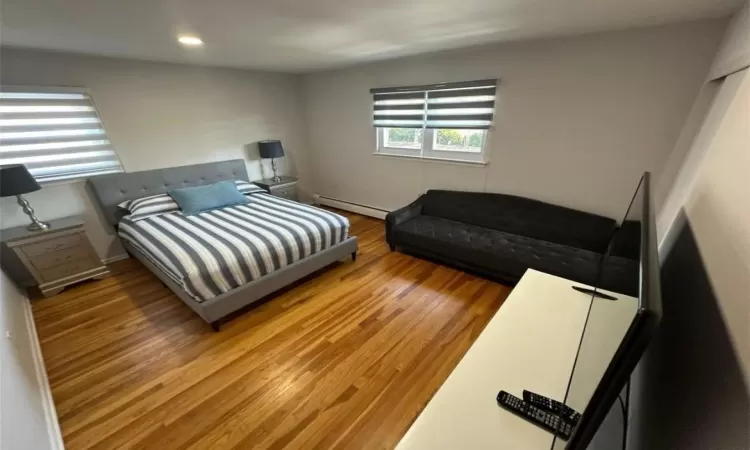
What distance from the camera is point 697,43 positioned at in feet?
6.30

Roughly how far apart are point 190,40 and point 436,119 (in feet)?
8.00

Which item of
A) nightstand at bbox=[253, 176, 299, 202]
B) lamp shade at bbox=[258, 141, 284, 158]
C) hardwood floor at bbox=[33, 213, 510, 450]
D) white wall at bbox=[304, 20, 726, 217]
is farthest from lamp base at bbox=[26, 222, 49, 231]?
white wall at bbox=[304, 20, 726, 217]

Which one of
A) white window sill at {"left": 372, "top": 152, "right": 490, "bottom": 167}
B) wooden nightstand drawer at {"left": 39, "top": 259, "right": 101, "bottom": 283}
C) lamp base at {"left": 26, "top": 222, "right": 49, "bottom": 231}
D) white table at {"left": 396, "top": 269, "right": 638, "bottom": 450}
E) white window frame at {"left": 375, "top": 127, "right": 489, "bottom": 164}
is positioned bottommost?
wooden nightstand drawer at {"left": 39, "top": 259, "right": 101, "bottom": 283}

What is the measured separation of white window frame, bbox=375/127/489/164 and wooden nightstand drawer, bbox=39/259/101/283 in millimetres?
3388

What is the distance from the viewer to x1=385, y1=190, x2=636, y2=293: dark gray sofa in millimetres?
2340

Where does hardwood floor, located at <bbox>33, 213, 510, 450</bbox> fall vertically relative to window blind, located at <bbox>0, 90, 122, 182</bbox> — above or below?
below

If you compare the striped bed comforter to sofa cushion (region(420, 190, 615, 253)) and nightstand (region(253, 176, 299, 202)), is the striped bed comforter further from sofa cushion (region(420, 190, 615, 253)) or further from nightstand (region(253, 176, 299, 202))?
sofa cushion (region(420, 190, 615, 253))

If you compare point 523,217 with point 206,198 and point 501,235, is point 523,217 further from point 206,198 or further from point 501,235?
point 206,198

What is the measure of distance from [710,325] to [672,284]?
0.38 metres

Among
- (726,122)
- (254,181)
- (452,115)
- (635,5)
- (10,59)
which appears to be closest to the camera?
(726,122)

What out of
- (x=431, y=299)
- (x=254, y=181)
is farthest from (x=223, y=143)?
(x=431, y=299)

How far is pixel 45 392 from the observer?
1594 millimetres

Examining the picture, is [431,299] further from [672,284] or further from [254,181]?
[254,181]

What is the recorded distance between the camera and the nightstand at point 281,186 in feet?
13.0
